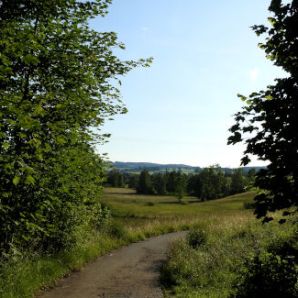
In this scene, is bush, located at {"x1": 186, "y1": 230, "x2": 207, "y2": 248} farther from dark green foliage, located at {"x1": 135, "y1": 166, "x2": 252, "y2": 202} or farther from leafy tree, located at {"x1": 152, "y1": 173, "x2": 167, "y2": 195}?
leafy tree, located at {"x1": 152, "y1": 173, "x2": 167, "y2": 195}

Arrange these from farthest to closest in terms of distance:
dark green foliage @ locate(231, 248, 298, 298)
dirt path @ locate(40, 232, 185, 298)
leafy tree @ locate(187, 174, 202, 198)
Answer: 1. leafy tree @ locate(187, 174, 202, 198)
2. dirt path @ locate(40, 232, 185, 298)
3. dark green foliage @ locate(231, 248, 298, 298)

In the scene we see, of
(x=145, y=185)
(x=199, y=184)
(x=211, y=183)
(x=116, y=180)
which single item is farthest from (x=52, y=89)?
(x=116, y=180)

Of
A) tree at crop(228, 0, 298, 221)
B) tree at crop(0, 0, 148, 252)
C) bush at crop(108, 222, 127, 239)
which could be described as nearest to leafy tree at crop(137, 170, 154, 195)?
bush at crop(108, 222, 127, 239)

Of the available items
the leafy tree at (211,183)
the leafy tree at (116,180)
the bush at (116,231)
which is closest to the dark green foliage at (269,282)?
the bush at (116,231)

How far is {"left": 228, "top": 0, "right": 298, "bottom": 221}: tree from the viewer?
15.6 ft

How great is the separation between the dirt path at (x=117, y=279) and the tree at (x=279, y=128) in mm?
8708

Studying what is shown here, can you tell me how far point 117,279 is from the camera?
595 inches

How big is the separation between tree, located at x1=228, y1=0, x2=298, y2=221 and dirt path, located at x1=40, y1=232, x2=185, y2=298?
28.6 ft

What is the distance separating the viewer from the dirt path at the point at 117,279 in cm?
1279

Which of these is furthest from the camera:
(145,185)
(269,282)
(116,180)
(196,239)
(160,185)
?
(116,180)

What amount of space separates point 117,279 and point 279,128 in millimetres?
11947

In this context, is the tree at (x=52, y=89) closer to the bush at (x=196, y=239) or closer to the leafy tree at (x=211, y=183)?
the bush at (x=196, y=239)

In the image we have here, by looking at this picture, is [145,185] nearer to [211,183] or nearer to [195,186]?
[195,186]

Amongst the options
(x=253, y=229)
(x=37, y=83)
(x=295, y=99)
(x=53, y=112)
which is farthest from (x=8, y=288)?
(x=253, y=229)
